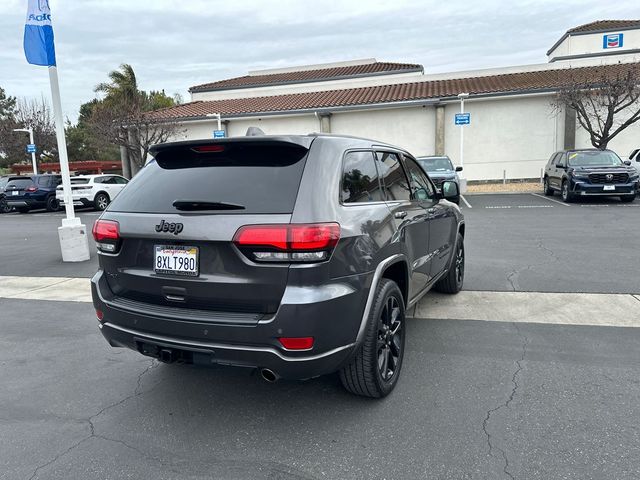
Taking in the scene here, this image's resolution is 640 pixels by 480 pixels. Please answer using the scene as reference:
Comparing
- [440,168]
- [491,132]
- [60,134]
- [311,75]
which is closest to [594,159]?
[440,168]

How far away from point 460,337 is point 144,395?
9.11 ft

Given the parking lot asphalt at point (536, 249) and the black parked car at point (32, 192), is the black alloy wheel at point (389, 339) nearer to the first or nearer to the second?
the parking lot asphalt at point (536, 249)

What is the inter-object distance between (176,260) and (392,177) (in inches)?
75.6

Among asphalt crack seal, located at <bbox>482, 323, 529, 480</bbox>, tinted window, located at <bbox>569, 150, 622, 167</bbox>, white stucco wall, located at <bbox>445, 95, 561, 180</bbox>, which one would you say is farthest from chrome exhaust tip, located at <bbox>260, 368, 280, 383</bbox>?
white stucco wall, located at <bbox>445, 95, 561, 180</bbox>

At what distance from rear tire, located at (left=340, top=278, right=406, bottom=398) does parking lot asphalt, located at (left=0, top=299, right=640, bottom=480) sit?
5.7 inches

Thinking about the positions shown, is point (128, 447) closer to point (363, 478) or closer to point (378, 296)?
point (363, 478)

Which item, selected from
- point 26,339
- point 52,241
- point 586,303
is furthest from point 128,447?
point 52,241

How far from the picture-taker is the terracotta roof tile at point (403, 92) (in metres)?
22.5

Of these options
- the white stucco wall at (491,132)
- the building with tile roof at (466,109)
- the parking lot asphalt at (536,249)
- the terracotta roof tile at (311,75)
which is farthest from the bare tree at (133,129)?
the parking lot asphalt at (536,249)

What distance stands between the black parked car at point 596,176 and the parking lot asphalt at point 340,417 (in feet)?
39.5

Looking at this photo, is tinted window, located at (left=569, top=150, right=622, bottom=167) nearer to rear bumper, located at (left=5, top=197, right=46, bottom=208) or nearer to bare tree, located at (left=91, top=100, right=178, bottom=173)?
bare tree, located at (left=91, top=100, right=178, bottom=173)

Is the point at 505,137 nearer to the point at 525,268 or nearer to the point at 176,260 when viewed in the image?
the point at 525,268

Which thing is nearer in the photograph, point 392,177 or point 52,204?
point 392,177

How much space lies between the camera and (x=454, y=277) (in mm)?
5754
